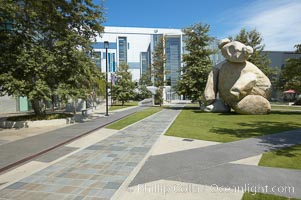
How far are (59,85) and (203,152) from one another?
11.5 meters

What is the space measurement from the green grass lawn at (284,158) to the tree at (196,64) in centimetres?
Answer: 2091

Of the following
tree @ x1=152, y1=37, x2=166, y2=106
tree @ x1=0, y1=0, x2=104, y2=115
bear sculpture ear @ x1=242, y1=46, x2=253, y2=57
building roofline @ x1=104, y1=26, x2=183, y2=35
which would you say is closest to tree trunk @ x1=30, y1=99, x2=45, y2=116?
tree @ x1=0, y1=0, x2=104, y2=115

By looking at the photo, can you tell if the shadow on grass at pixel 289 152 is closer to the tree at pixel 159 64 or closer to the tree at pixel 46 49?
the tree at pixel 46 49

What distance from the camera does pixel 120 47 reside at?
84.1m

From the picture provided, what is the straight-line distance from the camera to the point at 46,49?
15875 mm

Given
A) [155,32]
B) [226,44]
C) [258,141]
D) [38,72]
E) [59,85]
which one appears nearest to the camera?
[258,141]

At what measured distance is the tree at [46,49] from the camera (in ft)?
46.9

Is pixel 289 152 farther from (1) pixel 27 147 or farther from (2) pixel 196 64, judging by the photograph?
(2) pixel 196 64

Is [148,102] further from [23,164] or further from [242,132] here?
[23,164]

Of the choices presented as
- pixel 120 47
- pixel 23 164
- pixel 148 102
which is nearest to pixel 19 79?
pixel 23 164

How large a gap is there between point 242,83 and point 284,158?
44.7ft

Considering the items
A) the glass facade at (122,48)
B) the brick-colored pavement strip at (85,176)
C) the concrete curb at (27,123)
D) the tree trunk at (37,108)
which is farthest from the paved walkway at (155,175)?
the glass facade at (122,48)

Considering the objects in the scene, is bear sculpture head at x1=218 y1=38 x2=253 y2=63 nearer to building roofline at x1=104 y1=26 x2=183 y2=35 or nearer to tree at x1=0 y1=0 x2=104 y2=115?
tree at x1=0 y1=0 x2=104 y2=115

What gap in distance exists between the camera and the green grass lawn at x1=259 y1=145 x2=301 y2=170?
6.31 metres
